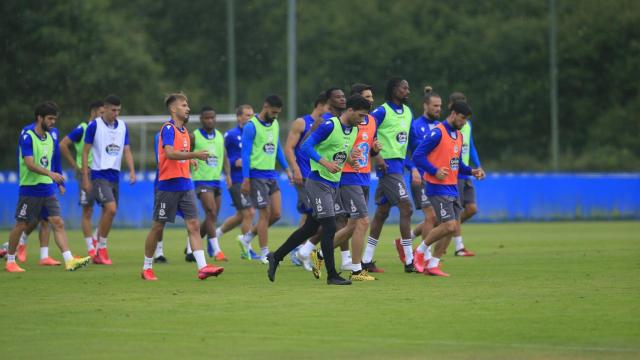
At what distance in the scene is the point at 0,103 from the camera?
41.8m

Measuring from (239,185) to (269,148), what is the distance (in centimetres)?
164

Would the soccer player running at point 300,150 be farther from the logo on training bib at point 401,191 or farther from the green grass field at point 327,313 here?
the logo on training bib at point 401,191

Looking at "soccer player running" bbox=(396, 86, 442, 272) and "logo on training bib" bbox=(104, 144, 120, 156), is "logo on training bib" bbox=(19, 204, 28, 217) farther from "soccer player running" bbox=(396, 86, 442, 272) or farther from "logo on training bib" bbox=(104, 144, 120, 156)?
"soccer player running" bbox=(396, 86, 442, 272)

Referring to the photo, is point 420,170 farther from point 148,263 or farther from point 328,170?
point 148,263

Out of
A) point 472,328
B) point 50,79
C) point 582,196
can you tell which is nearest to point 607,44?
point 582,196

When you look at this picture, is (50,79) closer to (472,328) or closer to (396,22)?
(396,22)

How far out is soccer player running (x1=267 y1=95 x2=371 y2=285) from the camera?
1451 cm

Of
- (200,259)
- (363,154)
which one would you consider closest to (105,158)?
(200,259)

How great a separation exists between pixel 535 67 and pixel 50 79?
18.3 metres

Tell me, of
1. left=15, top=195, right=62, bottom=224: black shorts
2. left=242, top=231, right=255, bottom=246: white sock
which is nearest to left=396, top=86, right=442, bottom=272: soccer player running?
left=242, top=231, right=255, bottom=246: white sock

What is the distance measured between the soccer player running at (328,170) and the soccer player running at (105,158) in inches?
183

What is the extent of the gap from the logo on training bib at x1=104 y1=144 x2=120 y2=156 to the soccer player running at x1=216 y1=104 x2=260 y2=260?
1.96m

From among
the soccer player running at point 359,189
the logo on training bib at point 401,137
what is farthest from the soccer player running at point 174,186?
the logo on training bib at point 401,137

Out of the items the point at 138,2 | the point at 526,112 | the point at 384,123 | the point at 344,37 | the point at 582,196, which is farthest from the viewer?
the point at 138,2
